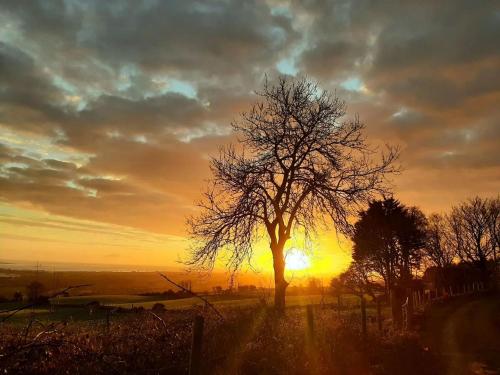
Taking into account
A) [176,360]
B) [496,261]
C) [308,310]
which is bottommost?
[176,360]

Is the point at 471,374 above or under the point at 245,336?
under

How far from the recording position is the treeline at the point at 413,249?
44625mm

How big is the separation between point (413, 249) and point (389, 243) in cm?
468

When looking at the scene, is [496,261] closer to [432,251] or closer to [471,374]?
[432,251]

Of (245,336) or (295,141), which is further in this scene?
(295,141)

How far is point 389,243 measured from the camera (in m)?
44.9

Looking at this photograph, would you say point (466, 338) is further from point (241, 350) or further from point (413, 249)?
point (413, 249)

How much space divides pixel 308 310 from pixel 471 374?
188 inches

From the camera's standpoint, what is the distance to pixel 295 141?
67.2 feet

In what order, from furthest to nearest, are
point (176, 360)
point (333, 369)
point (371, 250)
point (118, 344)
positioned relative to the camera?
1. point (371, 250)
2. point (333, 369)
3. point (118, 344)
4. point (176, 360)

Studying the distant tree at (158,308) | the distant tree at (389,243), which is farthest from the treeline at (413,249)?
the distant tree at (158,308)

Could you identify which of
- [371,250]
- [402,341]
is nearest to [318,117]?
[402,341]

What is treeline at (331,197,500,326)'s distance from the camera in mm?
44625

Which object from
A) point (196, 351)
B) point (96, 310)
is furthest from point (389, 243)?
point (196, 351)
